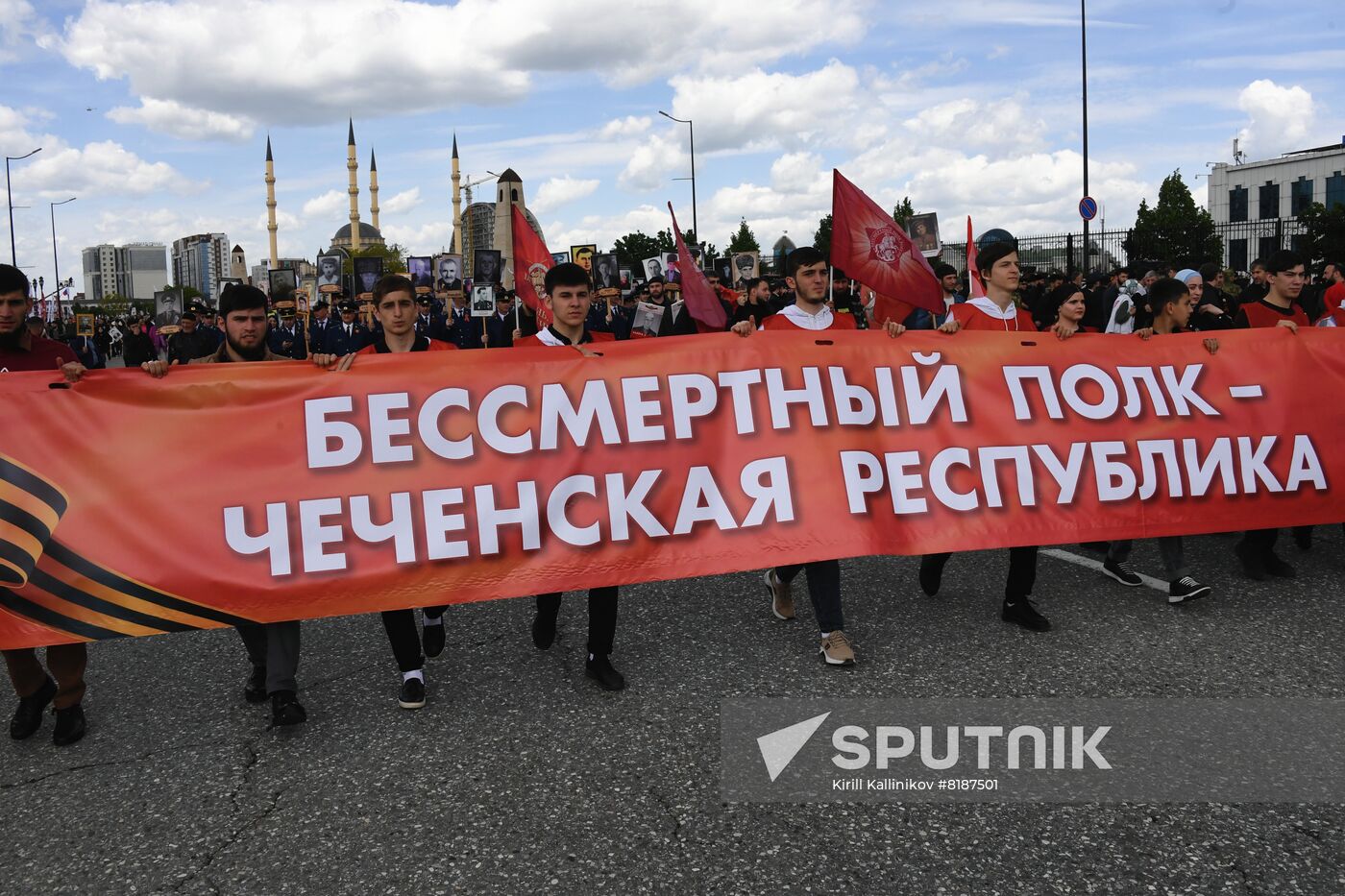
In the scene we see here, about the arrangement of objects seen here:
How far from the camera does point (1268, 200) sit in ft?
261

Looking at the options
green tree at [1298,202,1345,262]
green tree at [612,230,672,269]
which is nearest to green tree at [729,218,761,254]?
green tree at [612,230,672,269]

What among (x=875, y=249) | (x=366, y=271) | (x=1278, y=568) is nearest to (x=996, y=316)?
(x=875, y=249)

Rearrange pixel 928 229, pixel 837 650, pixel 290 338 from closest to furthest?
pixel 837 650 → pixel 290 338 → pixel 928 229

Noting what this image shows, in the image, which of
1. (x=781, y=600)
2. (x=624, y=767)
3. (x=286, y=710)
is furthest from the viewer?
(x=781, y=600)

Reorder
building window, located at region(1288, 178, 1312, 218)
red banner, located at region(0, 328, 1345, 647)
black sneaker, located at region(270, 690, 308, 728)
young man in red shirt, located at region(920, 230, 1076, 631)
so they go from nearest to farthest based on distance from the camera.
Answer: black sneaker, located at region(270, 690, 308, 728), red banner, located at region(0, 328, 1345, 647), young man in red shirt, located at region(920, 230, 1076, 631), building window, located at region(1288, 178, 1312, 218)

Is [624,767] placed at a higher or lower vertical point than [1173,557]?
lower

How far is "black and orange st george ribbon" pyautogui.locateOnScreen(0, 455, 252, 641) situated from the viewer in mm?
4297

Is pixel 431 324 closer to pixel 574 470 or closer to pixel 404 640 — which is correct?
pixel 574 470

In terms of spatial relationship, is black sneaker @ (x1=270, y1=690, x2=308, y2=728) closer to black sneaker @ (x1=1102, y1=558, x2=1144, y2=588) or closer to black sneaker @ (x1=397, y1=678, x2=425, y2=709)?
black sneaker @ (x1=397, y1=678, x2=425, y2=709)

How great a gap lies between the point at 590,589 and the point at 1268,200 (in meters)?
88.5

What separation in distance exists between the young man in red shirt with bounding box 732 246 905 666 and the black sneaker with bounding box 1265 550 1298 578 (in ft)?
8.49

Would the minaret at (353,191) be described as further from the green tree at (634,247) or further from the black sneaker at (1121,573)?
the black sneaker at (1121,573)

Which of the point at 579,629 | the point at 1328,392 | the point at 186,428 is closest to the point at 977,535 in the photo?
the point at 579,629

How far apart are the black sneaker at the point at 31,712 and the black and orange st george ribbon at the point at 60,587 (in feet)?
1.05
